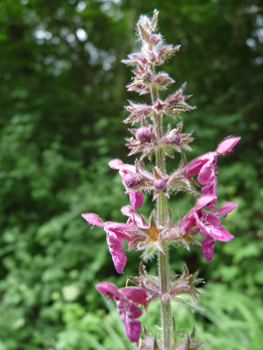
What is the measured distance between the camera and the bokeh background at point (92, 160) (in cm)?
387

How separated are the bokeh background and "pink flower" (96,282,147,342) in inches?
69.8

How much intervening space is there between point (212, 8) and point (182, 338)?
7.38 m

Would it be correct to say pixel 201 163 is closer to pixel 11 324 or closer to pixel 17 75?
pixel 11 324

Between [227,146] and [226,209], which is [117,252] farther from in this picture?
[227,146]

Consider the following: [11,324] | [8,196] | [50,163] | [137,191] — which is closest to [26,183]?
[8,196]

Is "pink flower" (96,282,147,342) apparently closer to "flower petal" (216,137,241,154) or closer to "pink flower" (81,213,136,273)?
"pink flower" (81,213,136,273)

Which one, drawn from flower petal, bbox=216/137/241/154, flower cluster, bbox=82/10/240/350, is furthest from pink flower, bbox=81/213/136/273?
flower petal, bbox=216/137/241/154

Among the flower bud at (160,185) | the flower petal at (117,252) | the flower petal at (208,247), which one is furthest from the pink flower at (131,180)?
the flower petal at (208,247)

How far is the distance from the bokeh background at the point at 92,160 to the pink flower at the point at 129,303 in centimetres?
177

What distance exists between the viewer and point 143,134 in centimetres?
134

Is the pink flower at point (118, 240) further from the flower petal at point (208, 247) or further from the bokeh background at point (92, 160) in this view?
the bokeh background at point (92, 160)

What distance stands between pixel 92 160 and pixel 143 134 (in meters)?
4.34

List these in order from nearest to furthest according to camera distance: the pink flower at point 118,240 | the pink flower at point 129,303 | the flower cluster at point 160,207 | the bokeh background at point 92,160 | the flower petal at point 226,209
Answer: the pink flower at point 129,303
the flower cluster at point 160,207
the pink flower at point 118,240
the flower petal at point 226,209
the bokeh background at point 92,160

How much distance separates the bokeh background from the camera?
3865 mm
